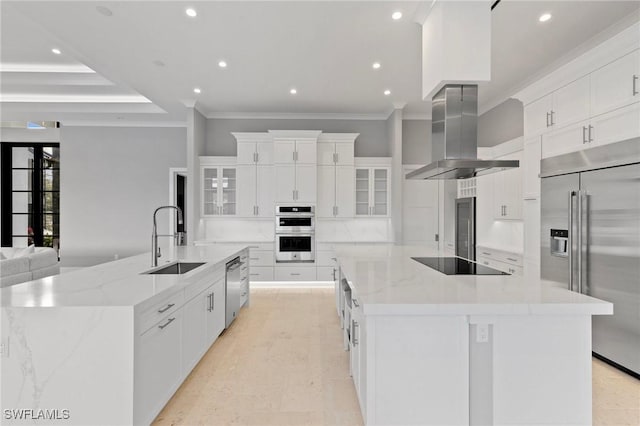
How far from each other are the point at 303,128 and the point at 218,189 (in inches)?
76.9

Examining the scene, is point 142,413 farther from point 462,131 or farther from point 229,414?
point 462,131

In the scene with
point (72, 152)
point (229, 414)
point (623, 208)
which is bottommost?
point (229, 414)

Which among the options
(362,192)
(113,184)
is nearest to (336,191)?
(362,192)

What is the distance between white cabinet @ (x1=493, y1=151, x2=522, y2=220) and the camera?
4367 mm

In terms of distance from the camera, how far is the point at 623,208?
2.62 meters

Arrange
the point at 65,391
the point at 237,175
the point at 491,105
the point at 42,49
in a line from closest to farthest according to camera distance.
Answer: the point at 65,391 < the point at 42,49 < the point at 491,105 < the point at 237,175

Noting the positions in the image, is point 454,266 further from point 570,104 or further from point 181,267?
point 181,267

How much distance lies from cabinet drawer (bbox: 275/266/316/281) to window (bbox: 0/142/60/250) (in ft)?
17.6

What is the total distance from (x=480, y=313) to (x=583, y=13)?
10.6ft

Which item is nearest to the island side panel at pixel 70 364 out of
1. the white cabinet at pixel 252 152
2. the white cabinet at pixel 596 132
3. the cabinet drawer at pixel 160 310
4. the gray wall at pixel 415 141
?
the cabinet drawer at pixel 160 310

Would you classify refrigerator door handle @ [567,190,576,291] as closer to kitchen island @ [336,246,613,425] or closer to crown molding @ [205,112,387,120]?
kitchen island @ [336,246,613,425]

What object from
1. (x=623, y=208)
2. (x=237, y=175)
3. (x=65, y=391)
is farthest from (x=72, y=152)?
(x=623, y=208)

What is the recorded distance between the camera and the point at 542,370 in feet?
5.67

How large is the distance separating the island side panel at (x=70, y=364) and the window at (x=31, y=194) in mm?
7190
